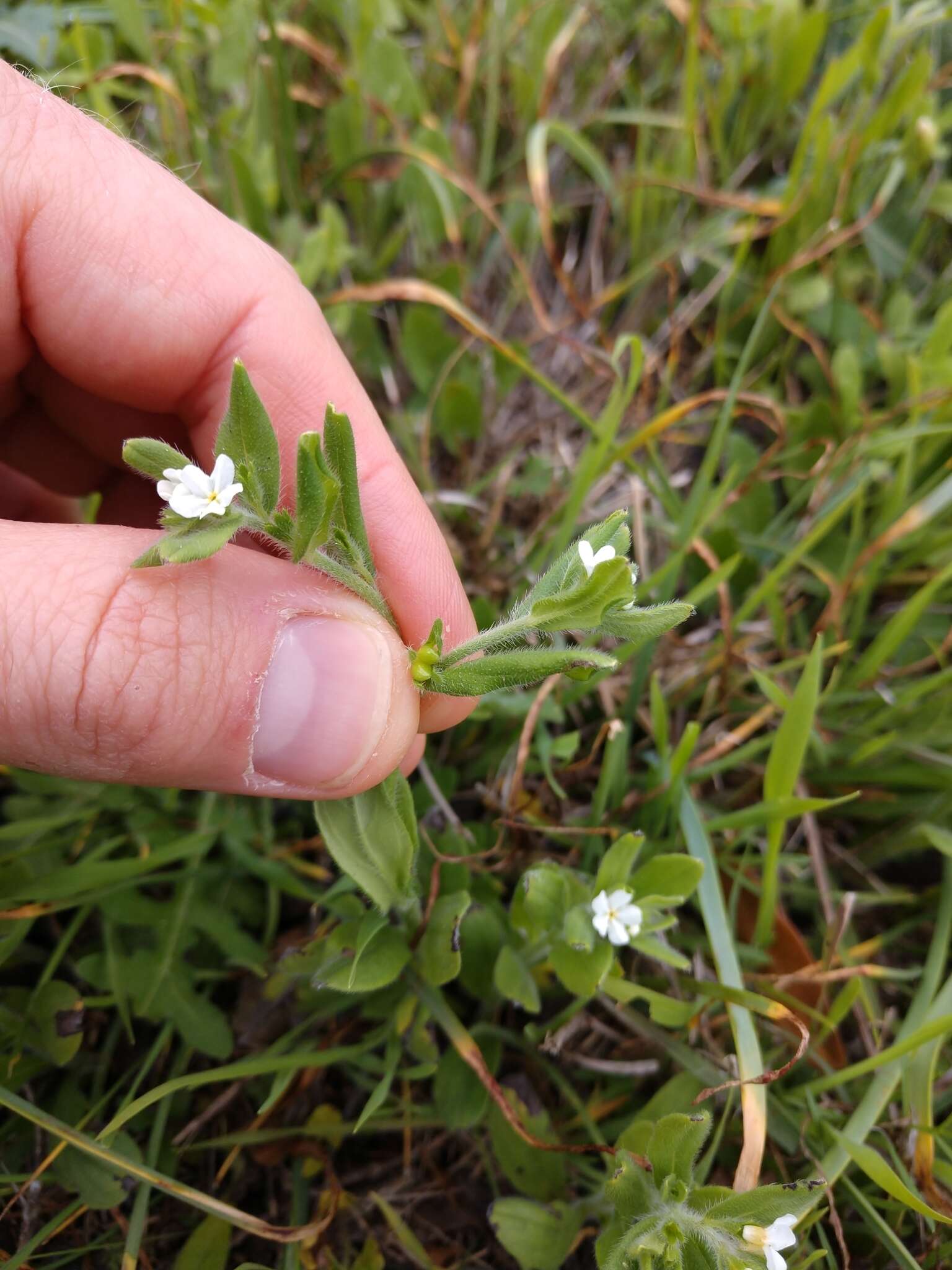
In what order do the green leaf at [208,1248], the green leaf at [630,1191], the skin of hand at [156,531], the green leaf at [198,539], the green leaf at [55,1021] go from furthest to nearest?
the green leaf at [55,1021]
the green leaf at [208,1248]
the green leaf at [630,1191]
the skin of hand at [156,531]
the green leaf at [198,539]

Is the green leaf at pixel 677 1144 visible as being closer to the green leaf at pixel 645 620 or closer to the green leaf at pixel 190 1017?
the green leaf at pixel 645 620

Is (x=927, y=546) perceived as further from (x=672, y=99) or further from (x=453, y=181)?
(x=672, y=99)

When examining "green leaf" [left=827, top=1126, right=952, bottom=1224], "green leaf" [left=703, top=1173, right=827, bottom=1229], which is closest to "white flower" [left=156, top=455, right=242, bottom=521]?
"green leaf" [left=703, top=1173, right=827, bottom=1229]

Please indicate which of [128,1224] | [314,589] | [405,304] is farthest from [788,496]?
[128,1224]

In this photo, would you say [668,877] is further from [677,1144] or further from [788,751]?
[677,1144]

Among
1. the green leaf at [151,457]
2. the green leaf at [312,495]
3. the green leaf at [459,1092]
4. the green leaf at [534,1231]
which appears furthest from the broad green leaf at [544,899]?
the green leaf at [151,457]

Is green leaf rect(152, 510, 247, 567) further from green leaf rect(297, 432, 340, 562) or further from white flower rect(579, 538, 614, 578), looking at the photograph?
white flower rect(579, 538, 614, 578)
